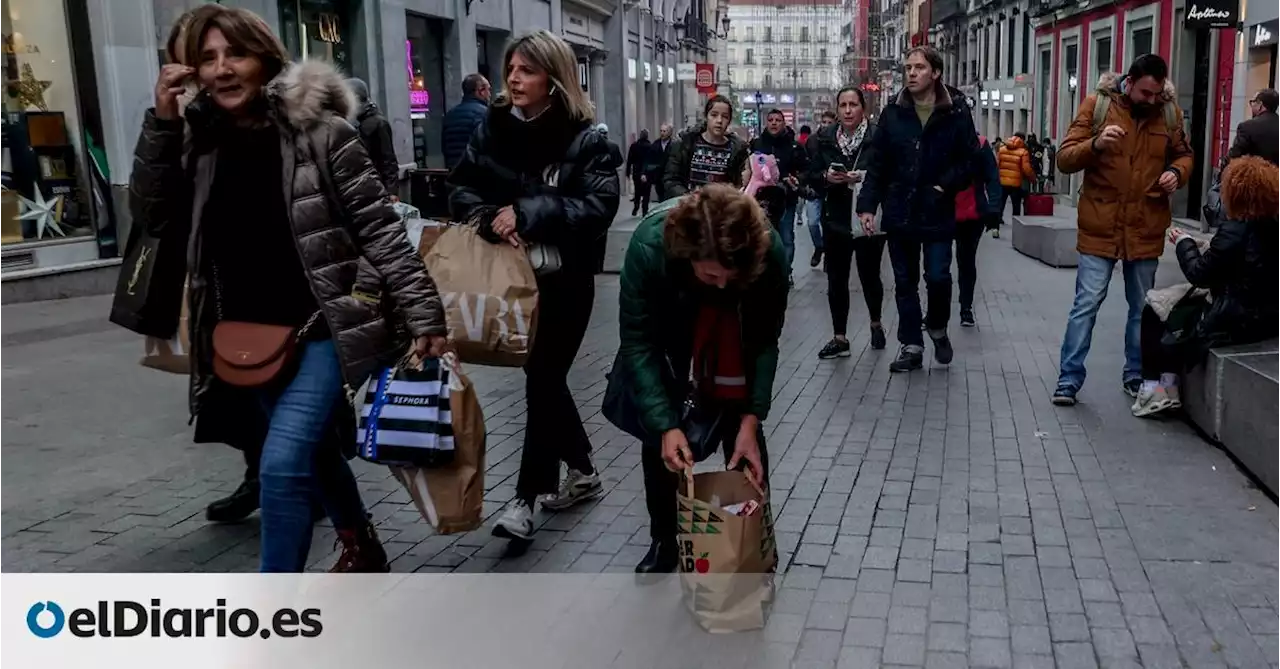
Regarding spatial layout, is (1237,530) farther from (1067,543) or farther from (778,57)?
(778,57)

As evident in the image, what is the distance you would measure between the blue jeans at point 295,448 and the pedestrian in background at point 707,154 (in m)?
5.11

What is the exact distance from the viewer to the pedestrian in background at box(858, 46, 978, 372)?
7.77m

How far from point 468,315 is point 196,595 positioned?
1321 millimetres

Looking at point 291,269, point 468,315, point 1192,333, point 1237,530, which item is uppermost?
point 291,269

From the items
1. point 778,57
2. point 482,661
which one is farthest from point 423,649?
point 778,57

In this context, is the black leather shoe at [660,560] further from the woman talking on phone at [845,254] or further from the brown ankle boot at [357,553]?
the woman talking on phone at [845,254]

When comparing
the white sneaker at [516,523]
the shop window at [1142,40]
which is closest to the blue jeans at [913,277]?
the white sneaker at [516,523]

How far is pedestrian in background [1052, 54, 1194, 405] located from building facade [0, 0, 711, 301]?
2872mm

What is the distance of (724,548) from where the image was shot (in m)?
3.78

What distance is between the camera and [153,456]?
239 inches

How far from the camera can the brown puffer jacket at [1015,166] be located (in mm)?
21109

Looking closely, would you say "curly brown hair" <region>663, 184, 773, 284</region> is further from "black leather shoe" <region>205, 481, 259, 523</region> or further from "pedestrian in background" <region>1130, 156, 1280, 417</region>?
"pedestrian in background" <region>1130, 156, 1280, 417</region>

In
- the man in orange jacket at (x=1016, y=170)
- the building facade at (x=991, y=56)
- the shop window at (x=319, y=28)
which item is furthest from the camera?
the building facade at (x=991, y=56)

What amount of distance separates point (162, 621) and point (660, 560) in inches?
65.1
